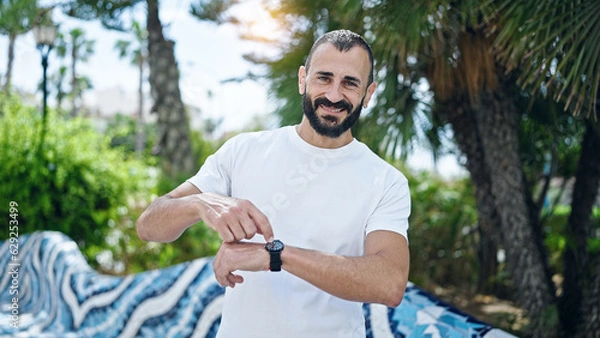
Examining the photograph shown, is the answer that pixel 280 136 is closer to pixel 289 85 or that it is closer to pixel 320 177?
pixel 320 177

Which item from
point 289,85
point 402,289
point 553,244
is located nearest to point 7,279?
point 289,85

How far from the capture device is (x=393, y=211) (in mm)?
1792

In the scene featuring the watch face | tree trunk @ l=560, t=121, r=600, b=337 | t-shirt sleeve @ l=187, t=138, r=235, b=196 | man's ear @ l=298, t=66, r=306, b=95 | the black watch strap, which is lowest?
tree trunk @ l=560, t=121, r=600, b=337

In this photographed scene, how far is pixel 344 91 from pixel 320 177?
0.90 feet

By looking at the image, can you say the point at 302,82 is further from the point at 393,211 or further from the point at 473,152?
the point at 473,152

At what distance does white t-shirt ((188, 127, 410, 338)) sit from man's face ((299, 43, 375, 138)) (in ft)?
0.29

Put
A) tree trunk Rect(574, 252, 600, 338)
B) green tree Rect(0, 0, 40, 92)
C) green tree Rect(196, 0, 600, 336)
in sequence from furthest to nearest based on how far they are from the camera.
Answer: green tree Rect(0, 0, 40, 92), green tree Rect(196, 0, 600, 336), tree trunk Rect(574, 252, 600, 338)

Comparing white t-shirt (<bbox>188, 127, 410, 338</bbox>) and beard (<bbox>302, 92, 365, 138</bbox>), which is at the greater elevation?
beard (<bbox>302, 92, 365, 138</bbox>)

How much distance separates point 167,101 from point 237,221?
8325 millimetres

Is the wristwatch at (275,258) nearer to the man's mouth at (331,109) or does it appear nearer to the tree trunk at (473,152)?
the man's mouth at (331,109)

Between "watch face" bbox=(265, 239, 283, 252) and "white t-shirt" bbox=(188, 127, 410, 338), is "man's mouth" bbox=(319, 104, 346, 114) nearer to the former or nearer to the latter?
"white t-shirt" bbox=(188, 127, 410, 338)

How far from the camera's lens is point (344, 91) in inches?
74.2

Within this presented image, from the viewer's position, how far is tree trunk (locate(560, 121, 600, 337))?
4941 mm

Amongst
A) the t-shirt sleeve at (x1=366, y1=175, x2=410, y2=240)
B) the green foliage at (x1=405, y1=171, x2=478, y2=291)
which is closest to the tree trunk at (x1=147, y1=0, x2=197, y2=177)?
the green foliage at (x1=405, y1=171, x2=478, y2=291)
